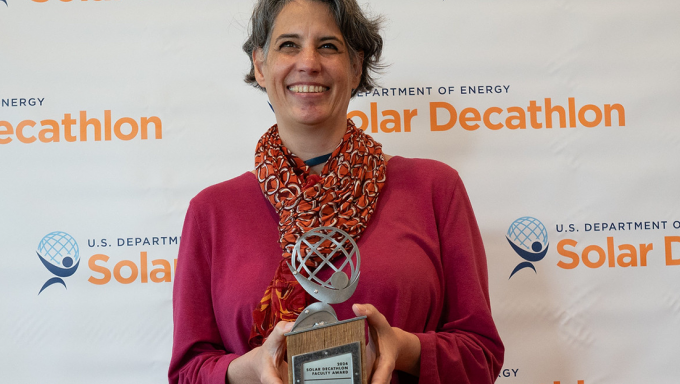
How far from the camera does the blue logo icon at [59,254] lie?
1952 mm

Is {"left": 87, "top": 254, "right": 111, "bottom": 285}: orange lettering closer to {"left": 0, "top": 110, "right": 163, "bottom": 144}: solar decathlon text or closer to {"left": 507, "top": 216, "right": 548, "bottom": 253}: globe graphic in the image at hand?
{"left": 0, "top": 110, "right": 163, "bottom": 144}: solar decathlon text

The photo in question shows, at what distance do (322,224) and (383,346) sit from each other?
30 cm

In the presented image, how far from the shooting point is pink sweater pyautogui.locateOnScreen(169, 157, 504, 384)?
1212mm

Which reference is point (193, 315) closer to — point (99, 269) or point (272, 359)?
point (272, 359)

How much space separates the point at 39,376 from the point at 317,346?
54.0 inches

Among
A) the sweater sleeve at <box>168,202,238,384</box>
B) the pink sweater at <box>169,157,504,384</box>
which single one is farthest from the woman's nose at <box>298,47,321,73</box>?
the sweater sleeve at <box>168,202,238,384</box>

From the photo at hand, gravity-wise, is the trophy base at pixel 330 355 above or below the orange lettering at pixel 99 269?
below

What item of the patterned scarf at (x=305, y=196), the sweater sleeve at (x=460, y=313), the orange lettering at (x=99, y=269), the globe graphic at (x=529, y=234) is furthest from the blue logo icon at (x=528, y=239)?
the orange lettering at (x=99, y=269)

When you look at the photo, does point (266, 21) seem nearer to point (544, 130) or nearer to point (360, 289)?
point (360, 289)

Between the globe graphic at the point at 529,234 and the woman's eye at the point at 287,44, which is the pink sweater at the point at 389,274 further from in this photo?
the globe graphic at the point at 529,234

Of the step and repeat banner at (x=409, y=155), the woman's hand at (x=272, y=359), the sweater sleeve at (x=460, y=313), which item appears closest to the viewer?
the woman's hand at (x=272, y=359)

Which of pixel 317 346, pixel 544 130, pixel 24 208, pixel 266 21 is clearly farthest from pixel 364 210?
pixel 24 208

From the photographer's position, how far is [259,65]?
1.41m

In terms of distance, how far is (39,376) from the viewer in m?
1.95
